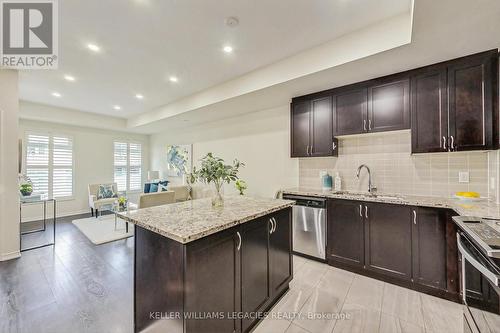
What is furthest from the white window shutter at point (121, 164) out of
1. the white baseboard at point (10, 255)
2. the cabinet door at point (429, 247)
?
the cabinet door at point (429, 247)

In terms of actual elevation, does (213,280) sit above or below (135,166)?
below

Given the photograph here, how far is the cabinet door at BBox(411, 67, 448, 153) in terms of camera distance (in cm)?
231

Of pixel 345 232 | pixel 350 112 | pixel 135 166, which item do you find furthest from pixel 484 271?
pixel 135 166

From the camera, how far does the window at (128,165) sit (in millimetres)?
6926

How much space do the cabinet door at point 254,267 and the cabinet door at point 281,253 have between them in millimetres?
114

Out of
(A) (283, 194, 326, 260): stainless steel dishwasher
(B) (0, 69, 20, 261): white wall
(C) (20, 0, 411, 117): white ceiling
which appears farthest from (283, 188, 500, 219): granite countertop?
(B) (0, 69, 20, 261): white wall

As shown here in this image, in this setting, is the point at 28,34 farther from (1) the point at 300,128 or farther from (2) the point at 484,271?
(2) the point at 484,271

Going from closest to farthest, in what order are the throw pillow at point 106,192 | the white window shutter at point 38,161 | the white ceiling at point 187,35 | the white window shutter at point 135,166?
the white ceiling at point 187,35, the white window shutter at point 38,161, the throw pillow at point 106,192, the white window shutter at point 135,166

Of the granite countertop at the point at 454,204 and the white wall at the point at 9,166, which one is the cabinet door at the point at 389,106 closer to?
the granite countertop at the point at 454,204

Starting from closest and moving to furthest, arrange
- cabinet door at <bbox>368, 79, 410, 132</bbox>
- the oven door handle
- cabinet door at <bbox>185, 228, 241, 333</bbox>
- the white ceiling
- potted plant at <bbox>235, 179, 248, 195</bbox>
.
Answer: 1. the oven door handle
2. cabinet door at <bbox>185, 228, 241, 333</bbox>
3. the white ceiling
4. cabinet door at <bbox>368, 79, 410, 132</bbox>
5. potted plant at <bbox>235, 179, 248, 195</bbox>

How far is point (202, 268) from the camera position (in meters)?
1.31

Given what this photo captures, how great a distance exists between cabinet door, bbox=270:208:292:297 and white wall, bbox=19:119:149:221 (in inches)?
262

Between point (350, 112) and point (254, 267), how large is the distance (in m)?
2.47

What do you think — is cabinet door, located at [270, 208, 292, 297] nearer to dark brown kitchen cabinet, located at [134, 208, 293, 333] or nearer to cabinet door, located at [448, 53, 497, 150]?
dark brown kitchen cabinet, located at [134, 208, 293, 333]
